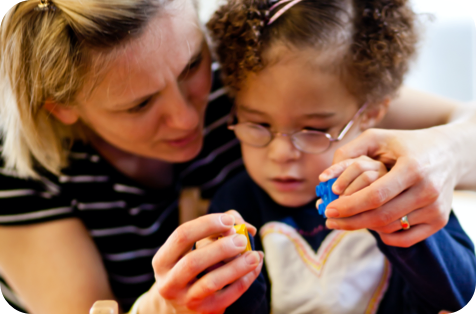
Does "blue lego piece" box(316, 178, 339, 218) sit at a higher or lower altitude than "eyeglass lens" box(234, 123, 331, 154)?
higher

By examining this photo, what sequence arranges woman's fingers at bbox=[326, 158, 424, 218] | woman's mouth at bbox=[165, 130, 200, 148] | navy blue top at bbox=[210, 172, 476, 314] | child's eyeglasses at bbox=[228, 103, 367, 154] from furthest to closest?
1. woman's mouth at bbox=[165, 130, 200, 148]
2. child's eyeglasses at bbox=[228, 103, 367, 154]
3. navy blue top at bbox=[210, 172, 476, 314]
4. woman's fingers at bbox=[326, 158, 424, 218]

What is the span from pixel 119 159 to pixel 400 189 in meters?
0.66

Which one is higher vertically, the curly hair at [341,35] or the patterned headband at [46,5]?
the patterned headband at [46,5]

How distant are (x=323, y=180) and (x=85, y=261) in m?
0.53

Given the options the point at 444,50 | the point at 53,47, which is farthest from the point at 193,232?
the point at 444,50

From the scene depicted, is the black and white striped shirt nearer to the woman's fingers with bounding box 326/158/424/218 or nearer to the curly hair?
the curly hair

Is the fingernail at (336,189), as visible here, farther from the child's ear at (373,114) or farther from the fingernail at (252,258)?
the child's ear at (373,114)

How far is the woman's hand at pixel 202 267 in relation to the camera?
58cm

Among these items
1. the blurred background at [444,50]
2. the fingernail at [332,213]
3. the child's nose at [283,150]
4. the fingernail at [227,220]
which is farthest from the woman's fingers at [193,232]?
the blurred background at [444,50]

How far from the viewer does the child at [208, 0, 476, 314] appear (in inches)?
30.0

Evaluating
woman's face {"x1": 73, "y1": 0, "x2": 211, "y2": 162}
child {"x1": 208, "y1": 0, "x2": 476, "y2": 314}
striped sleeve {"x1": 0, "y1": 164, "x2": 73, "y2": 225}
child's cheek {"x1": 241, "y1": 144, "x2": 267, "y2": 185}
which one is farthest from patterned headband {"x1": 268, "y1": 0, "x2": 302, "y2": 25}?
striped sleeve {"x1": 0, "y1": 164, "x2": 73, "y2": 225}

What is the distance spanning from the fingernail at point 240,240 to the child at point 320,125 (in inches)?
9.6

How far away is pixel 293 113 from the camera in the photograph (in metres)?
0.78

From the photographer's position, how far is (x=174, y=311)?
24.7 inches
